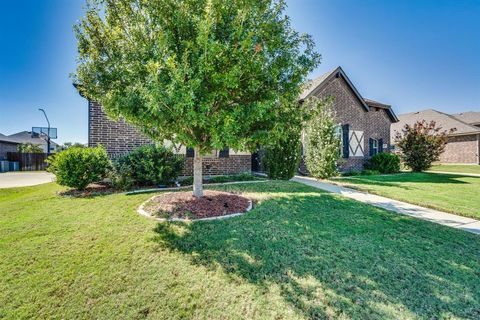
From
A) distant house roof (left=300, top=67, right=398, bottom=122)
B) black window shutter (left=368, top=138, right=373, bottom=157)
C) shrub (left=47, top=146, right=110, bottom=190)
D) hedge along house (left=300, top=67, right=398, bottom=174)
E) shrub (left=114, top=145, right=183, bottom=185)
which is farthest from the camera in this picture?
black window shutter (left=368, top=138, right=373, bottom=157)

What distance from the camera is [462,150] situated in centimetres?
2317

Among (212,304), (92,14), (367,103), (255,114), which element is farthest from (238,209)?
(367,103)

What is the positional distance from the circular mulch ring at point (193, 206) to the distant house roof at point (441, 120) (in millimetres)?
25646

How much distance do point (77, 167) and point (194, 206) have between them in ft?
14.8

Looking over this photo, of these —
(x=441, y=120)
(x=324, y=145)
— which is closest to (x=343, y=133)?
(x=324, y=145)

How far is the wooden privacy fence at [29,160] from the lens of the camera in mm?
21453

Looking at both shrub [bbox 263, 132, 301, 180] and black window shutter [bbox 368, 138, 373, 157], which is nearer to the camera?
shrub [bbox 263, 132, 301, 180]

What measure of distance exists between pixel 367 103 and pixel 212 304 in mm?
18064

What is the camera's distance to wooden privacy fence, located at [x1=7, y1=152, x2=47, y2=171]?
21.5 metres

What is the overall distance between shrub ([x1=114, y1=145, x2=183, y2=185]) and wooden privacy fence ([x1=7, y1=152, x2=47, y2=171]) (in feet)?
65.9

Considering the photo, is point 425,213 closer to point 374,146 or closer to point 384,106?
point 374,146

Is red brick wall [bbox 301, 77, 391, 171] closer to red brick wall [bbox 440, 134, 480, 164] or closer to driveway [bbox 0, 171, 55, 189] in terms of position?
red brick wall [bbox 440, 134, 480, 164]

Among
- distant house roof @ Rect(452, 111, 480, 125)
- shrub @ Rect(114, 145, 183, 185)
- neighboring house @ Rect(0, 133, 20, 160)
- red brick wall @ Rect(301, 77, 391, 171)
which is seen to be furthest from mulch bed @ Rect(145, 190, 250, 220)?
neighboring house @ Rect(0, 133, 20, 160)

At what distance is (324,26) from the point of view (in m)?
9.62
